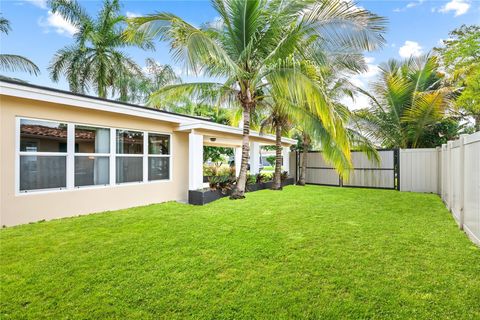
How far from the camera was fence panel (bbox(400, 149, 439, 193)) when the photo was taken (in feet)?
33.8

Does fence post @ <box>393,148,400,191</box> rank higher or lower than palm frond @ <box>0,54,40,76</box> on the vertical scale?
lower

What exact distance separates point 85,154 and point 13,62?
466 inches

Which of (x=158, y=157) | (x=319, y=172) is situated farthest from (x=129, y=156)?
(x=319, y=172)

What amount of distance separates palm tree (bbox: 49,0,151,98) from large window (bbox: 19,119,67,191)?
1043cm

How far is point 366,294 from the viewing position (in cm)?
262

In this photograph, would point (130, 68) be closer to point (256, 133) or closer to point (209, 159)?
point (209, 159)

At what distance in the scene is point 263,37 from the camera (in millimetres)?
7676

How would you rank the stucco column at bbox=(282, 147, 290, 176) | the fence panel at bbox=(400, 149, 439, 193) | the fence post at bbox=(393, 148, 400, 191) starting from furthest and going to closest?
the stucco column at bbox=(282, 147, 290, 176) < the fence post at bbox=(393, 148, 400, 191) < the fence panel at bbox=(400, 149, 439, 193)

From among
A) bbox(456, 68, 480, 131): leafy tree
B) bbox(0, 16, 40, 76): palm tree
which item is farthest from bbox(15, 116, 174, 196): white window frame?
bbox(0, 16, 40, 76): palm tree

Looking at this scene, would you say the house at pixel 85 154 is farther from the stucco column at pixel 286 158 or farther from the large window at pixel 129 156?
the stucco column at pixel 286 158

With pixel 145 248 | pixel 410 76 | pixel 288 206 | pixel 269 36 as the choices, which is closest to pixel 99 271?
pixel 145 248

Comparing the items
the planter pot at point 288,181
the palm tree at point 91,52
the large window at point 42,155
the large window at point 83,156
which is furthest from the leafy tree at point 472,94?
the palm tree at point 91,52

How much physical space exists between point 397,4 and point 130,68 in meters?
14.9

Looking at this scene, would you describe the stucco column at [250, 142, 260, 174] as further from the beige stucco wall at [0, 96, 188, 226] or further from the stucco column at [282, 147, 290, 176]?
the beige stucco wall at [0, 96, 188, 226]
